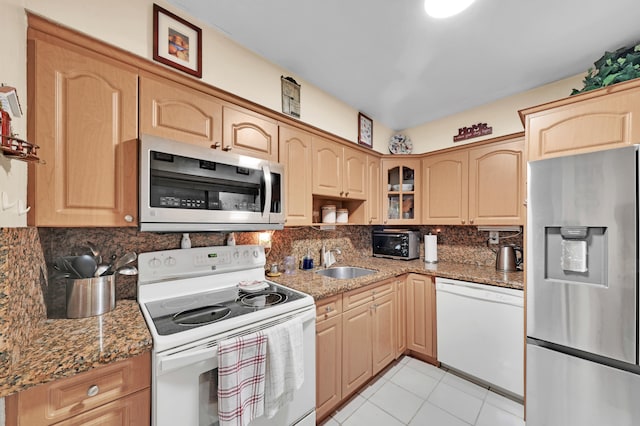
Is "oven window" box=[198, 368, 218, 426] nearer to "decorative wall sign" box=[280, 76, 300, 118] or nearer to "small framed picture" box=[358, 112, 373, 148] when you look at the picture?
"decorative wall sign" box=[280, 76, 300, 118]

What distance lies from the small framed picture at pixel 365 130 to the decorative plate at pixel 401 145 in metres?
0.39

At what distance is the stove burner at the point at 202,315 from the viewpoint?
1.10 metres

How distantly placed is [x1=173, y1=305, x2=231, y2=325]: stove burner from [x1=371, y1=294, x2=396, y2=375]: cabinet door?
1201 mm

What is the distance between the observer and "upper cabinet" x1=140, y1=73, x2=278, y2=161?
48.6 inches

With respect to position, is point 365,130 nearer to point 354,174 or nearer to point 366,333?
point 354,174

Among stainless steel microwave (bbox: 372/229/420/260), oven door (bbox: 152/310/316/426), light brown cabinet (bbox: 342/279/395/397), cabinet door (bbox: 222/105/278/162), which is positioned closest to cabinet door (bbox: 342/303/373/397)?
light brown cabinet (bbox: 342/279/395/397)

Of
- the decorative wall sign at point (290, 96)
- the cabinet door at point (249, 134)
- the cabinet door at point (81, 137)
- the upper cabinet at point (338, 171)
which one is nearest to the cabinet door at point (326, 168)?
the upper cabinet at point (338, 171)

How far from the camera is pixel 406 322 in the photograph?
2.35 meters

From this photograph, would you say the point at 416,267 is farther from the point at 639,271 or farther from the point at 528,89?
the point at 528,89

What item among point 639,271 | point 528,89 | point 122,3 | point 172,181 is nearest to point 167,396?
point 172,181

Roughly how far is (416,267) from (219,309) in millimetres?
1787

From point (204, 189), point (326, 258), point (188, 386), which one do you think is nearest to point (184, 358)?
point (188, 386)

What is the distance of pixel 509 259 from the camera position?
7.11 ft

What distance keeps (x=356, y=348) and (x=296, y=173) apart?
4.49 feet
